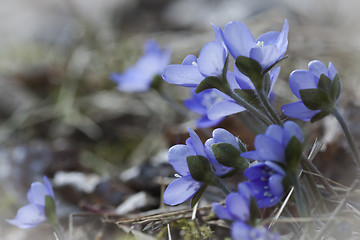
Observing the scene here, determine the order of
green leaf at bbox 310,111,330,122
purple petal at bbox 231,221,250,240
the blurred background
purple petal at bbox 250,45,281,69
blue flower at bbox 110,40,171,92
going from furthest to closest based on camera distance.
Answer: blue flower at bbox 110,40,171,92 → the blurred background → green leaf at bbox 310,111,330,122 → purple petal at bbox 250,45,281,69 → purple petal at bbox 231,221,250,240

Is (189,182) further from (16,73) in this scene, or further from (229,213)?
(16,73)

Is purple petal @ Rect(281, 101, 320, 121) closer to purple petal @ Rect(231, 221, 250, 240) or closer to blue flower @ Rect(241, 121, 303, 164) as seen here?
blue flower @ Rect(241, 121, 303, 164)

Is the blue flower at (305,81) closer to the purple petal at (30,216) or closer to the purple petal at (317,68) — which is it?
the purple petal at (317,68)

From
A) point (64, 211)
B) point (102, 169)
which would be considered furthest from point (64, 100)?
point (64, 211)

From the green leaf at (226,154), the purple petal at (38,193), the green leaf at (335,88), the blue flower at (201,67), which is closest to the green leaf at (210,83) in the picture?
the blue flower at (201,67)

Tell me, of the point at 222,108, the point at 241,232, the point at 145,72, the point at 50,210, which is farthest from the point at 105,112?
the point at 241,232

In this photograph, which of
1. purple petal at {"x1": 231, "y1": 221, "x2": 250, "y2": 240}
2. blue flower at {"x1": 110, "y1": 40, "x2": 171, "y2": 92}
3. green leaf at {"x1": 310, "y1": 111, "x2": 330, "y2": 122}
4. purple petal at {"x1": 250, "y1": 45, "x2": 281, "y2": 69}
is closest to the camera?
purple petal at {"x1": 231, "y1": 221, "x2": 250, "y2": 240}

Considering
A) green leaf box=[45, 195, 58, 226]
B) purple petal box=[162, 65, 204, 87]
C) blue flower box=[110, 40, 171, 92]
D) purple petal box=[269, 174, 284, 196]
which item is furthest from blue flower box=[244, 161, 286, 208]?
blue flower box=[110, 40, 171, 92]
